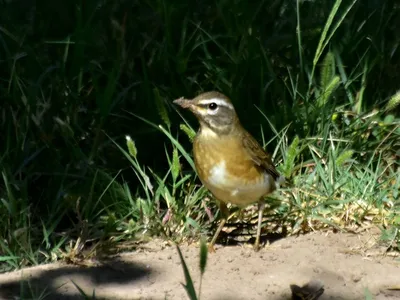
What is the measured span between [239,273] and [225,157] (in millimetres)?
644

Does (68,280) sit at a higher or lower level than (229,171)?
lower

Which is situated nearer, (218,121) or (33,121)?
(218,121)

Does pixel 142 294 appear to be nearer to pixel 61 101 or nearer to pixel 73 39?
pixel 61 101

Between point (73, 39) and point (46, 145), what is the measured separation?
0.97m

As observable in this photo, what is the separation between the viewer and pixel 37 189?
21.2ft

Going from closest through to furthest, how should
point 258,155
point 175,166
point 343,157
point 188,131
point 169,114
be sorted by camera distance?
point 258,155 < point 175,166 < point 188,131 < point 343,157 < point 169,114

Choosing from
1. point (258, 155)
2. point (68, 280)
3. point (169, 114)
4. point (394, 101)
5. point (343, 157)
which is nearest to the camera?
point (68, 280)

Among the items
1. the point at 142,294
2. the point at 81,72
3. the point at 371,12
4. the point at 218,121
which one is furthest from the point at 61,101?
the point at 371,12

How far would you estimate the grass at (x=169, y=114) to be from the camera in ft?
20.5

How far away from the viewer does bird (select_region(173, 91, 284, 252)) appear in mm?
5973

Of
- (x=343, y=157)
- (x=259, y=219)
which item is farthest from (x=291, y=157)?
(x=259, y=219)

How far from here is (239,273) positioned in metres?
5.79

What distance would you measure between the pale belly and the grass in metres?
0.37

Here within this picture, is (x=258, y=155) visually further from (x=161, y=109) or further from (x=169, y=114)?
(x=169, y=114)
